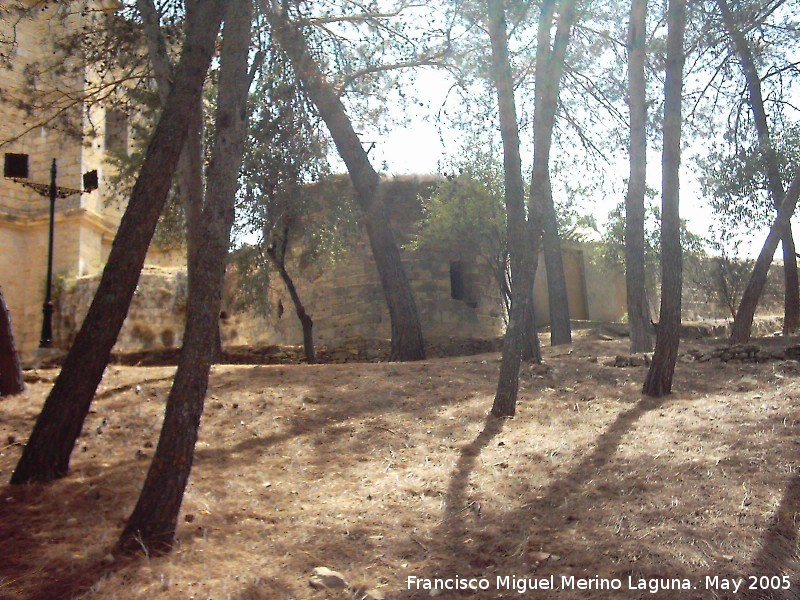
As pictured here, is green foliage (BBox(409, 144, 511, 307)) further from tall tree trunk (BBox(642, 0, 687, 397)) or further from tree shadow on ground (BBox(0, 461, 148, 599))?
tree shadow on ground (BBox(0, 461, 148, 599))

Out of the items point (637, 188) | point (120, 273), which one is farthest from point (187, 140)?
point (637, 188)

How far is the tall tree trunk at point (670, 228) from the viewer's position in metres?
8.45

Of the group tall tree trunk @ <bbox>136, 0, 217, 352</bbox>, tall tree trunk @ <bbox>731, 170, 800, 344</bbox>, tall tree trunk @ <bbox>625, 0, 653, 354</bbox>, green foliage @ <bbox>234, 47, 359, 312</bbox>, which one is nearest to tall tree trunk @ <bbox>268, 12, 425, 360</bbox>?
green foliage @ <bbox>234, 47, 359, 312</bbox>

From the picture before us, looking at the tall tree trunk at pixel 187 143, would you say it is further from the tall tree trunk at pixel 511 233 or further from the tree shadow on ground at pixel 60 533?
the tall tree trunk at pixel 511 233

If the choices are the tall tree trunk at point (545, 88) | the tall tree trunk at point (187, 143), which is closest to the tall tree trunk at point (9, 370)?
the tall tree trunk at point (187, 143)

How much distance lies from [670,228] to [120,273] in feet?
19.6

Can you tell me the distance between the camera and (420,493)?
5680mm

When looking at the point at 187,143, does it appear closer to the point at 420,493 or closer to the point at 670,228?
the point at 420,493

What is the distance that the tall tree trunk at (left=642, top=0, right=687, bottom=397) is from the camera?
845cm

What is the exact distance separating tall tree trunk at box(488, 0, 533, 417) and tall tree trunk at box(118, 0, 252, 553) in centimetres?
361

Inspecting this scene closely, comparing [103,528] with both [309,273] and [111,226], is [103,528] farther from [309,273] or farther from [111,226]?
[111,226]

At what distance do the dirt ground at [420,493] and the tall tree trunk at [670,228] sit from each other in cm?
38

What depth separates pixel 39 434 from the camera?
18.0ft

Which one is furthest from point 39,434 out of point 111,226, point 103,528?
point 111,226
